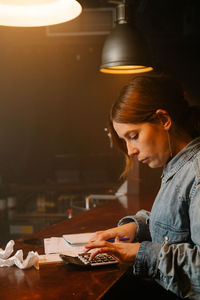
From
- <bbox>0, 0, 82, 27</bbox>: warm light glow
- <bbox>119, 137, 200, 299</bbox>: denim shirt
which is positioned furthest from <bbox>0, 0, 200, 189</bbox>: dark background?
<bbox>119, 137, 200, 299</bbox>: denim shirt

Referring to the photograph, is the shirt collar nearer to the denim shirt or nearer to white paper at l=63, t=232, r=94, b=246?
the denim shirt

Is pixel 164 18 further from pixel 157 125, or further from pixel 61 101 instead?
pixel 157 125

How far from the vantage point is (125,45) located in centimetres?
269

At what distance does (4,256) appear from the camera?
5.26ft

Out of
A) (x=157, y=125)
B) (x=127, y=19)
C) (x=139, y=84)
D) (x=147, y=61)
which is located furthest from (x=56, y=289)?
(x=127, y=19)

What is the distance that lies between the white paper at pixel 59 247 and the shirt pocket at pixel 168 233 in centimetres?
34

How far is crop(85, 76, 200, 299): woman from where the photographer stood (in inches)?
53.8

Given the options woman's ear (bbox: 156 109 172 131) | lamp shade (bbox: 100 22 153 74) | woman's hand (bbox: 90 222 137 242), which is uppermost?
lamp shade (bbox: 100 22 153 74)

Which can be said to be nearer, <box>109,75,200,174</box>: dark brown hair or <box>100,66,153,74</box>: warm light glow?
<box>109,75,200,174</box>: dark brown hair

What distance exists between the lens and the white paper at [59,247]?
173 cm

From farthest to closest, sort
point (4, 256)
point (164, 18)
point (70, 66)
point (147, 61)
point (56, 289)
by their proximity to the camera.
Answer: point (70, 66) < point (164, 18) < point (147, 61) < point (4, 256) < point (56, 289)

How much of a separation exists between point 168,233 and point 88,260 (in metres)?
0.32

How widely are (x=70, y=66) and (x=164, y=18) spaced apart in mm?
1643

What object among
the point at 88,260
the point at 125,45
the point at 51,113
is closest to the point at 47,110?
the point at 51,113
